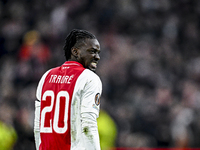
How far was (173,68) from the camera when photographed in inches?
431

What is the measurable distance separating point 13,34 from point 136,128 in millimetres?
4648

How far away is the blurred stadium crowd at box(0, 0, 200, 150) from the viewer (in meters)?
9.20

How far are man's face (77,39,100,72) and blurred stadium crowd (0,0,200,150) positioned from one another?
155 inches

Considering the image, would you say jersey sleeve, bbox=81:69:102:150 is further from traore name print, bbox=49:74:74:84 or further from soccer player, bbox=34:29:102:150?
traore name print, bbox=49:74:74:84

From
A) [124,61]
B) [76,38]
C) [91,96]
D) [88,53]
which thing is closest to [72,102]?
[91,96]

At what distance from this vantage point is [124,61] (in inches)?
432

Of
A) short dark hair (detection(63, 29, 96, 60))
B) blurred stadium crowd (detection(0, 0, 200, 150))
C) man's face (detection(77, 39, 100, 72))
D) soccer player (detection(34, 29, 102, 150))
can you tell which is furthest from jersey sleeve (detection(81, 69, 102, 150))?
blurred stadium crowd (detection(0, 0, 200, 150))

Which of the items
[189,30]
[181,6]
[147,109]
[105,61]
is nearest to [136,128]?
[147,109]

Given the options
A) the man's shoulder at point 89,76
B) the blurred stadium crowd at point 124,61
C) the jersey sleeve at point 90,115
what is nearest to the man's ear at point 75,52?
the man's shoulder at point 89,76

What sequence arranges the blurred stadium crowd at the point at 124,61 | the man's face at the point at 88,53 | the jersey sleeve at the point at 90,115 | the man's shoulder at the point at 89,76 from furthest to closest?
the blurred stadium crowd at the point at 124,61 < the man's face at the point at 88,53 < the man's shoulder at the point at 89,76 < the jersey sleeve at the point at 90,115

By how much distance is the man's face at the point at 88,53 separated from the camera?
3.38 metres

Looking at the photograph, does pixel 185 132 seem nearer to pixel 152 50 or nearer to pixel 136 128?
pixel 136 128

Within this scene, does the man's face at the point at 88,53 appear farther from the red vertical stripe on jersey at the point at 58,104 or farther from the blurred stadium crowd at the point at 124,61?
the blurred stadium crowd at the point at 124,61

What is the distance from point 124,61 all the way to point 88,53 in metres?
7.64
